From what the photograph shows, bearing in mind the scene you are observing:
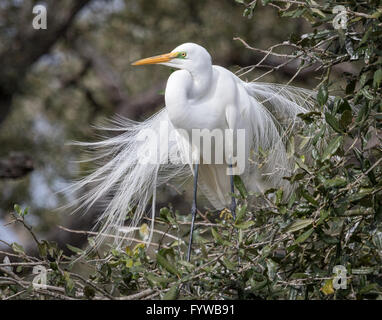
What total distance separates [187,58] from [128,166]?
470 millimetres

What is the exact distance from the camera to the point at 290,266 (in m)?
1.36

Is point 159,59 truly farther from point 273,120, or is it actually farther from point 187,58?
point 273,120

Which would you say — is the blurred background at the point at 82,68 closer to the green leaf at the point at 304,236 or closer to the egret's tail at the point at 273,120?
the egret's tail at the point at 273,120

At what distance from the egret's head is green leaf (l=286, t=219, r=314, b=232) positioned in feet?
2.08

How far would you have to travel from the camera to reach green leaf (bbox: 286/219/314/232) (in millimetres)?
1160

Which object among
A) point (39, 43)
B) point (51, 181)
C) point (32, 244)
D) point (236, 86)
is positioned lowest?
point (32, 244)

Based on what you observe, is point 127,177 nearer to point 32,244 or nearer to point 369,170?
point 369,170

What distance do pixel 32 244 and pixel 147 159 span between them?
1.45 metres

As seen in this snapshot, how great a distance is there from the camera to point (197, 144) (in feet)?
5.97

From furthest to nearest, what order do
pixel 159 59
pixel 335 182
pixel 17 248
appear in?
pixel 159 59, pixel 17 248, pixel 335 182

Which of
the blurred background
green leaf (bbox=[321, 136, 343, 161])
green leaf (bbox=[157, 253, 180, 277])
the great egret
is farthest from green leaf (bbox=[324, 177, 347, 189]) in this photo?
the blurred background

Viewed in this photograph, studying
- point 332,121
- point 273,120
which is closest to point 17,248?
point 332,121

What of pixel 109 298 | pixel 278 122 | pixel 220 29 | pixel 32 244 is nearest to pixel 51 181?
pixel 32 244

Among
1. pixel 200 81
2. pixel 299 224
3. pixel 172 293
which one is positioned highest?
pixel 200 81
